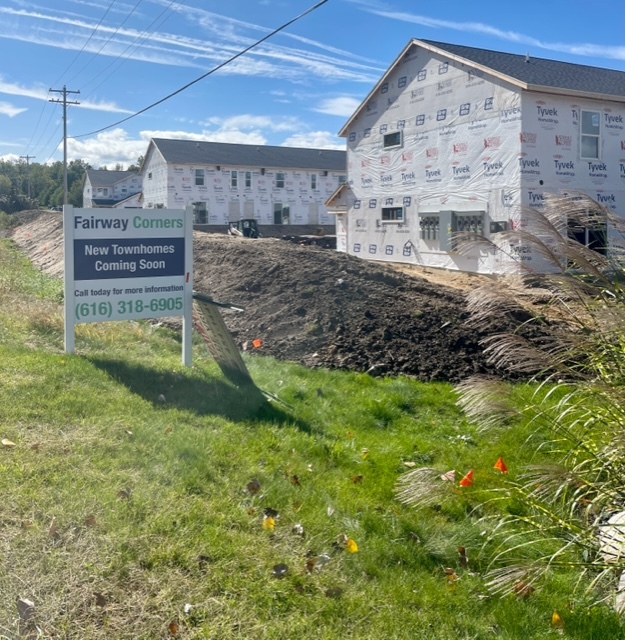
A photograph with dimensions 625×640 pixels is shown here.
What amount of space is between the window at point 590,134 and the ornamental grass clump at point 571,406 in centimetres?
1768

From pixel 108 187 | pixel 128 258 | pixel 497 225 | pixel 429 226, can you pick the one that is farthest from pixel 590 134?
pixel 108 187

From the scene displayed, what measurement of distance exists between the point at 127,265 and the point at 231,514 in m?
4.21

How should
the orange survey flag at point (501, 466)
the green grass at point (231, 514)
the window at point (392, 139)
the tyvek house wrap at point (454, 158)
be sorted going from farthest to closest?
the window at point (392, 139) < the tyvek house wrap at point (454, 158) < the orange survey flag at point (501, 466) < the green grass at point (231, 514)

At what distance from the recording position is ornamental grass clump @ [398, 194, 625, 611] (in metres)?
4.03

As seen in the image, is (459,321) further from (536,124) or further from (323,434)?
(536,124)

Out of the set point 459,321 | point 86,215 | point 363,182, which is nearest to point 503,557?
point 86,215

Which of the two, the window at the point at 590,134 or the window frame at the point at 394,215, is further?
the window frame at the point at 394,215

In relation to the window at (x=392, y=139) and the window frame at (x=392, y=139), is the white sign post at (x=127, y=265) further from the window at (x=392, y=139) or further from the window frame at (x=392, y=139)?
the window at (x=392, y=139)

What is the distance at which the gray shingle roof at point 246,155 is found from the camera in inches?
2085

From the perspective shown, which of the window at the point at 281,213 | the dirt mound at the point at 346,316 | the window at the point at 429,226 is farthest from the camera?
the window at the point at 281,213

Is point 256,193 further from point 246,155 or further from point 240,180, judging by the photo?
point 246,155

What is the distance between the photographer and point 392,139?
25.8 meters

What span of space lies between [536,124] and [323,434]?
16319 mm

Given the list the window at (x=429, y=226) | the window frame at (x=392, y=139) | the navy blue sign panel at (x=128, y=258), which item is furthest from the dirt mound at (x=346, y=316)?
the window frame at (x=392, y=139)
